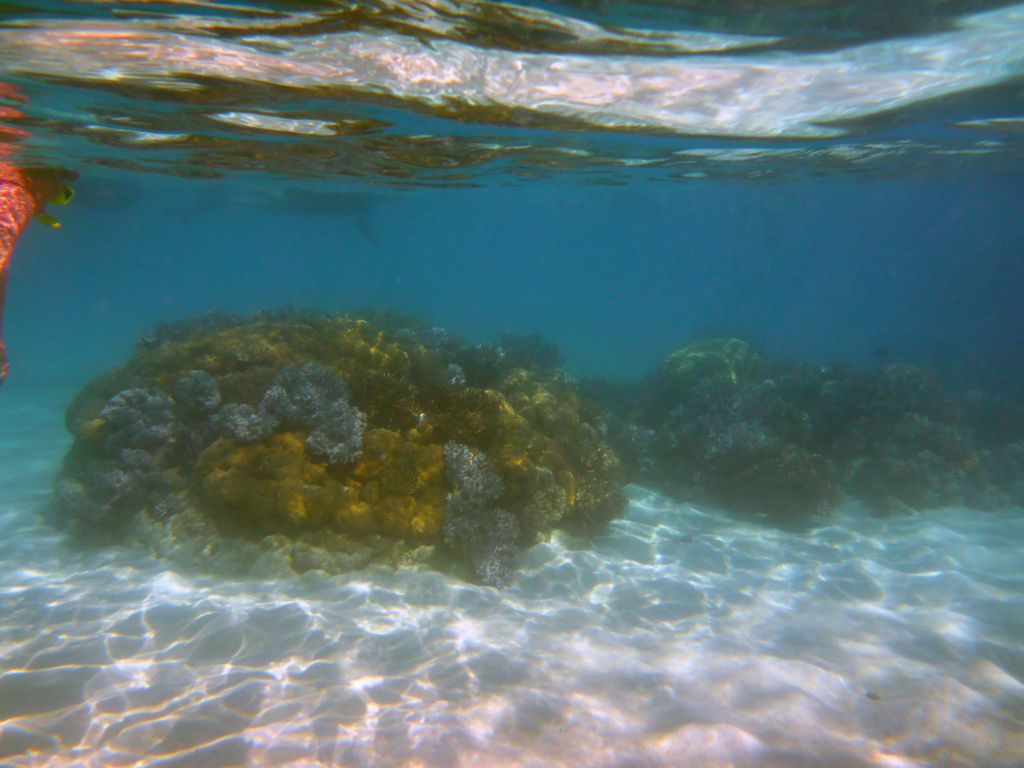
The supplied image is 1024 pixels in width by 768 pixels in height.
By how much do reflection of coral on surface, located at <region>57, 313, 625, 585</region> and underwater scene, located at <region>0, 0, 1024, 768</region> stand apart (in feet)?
0.19

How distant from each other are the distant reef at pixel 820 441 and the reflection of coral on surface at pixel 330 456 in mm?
3099

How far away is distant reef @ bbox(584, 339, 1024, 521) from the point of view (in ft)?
37.5

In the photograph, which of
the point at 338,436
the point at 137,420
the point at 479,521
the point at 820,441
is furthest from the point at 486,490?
the point at 820,441

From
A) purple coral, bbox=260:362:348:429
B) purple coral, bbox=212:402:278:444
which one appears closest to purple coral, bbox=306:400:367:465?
purple coral, bbox=260:362:348:429

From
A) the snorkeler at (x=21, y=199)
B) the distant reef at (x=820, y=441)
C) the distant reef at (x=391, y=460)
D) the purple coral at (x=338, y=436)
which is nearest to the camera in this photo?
the snorkeler at (x=21, y=199)

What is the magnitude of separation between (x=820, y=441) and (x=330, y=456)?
12.5 metres

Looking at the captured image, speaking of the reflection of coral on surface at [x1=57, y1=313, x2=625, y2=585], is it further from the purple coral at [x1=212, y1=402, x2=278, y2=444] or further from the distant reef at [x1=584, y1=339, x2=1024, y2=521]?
the distant reef at [x1=584, y1=339, x2=1024, y2=521]

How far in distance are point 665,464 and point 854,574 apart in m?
4.83

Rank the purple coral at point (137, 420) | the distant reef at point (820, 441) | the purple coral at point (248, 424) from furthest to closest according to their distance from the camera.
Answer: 1. the distant reef at point (820, 441)
2. the purple coral at point (137, 420)
3. the purple coral at point (248, 424)

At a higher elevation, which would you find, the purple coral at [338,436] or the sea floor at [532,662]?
the purple coral at [338,436]

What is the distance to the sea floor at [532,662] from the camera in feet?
15.0

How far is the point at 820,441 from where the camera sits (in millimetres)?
14039

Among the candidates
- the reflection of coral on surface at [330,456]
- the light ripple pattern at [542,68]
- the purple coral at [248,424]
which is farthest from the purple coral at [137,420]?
the light ripple pattern at [542,68]

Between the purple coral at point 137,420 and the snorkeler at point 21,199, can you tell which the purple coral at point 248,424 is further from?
the snorkeler at point 21,199
